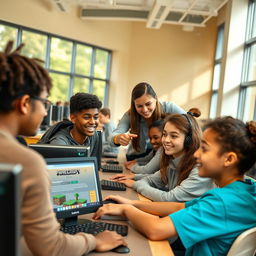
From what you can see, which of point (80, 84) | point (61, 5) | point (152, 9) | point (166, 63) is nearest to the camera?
point (152, 9)

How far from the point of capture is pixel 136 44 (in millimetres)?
8492

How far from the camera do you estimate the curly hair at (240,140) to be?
1.28 m

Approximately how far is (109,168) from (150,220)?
4.90 feet

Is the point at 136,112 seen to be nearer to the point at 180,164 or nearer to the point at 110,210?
the point at 180,164

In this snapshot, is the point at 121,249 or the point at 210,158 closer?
the point at 121,249

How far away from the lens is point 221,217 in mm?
1242

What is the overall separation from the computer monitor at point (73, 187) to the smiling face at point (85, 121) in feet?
2.56

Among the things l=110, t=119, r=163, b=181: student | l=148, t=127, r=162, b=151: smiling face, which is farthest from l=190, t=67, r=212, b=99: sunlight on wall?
l=148, t=127, r=162, b=151: smiling face

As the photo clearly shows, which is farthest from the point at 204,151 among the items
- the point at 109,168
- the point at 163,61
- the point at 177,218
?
the point at 163,61

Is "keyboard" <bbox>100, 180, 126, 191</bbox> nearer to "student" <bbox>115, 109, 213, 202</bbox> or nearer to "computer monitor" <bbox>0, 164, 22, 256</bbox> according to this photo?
"student" <bbox>115, 109, 213, 202</bbox>

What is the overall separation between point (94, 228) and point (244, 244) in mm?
661

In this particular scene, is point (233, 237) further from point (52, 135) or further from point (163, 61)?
point (163, 61)

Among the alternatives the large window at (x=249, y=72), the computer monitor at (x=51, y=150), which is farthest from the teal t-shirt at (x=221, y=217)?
the large window at (x=249, y=72)

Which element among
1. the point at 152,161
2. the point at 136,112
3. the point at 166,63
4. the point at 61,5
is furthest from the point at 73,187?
the point at 166,63
